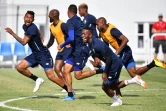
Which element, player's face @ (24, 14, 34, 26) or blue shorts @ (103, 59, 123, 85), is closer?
blue shorts @ (103, 59, 123, 85)

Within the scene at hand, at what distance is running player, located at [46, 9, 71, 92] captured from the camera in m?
17.6

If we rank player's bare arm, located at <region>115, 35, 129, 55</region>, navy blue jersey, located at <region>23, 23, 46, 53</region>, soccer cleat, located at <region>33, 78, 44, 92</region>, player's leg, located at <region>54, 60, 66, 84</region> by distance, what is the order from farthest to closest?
player's leg, located at <region>54, 60, 66, 84</region> < soccer cleat, located at <region>33, 78, 44, 92</region> < navy blue jersey, located at <region>23, 23, 46, 53</region> < player's bare arm, located at <region>115, 35, 129, 55</region>

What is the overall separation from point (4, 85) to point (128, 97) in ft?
16.6

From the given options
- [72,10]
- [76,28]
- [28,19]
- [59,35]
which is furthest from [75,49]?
[28,19]

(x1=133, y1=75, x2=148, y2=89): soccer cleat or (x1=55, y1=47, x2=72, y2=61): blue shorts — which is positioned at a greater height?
(x1=55, y1=47, x2=72, y2=61): blue shorts

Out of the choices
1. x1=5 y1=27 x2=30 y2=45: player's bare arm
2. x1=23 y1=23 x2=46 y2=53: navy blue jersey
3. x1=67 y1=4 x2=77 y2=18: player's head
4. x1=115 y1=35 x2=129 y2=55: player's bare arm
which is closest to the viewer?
x1=5 y1=27 x2=30 y2=45: player's bare arm

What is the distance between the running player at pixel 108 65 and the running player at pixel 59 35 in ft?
9.01

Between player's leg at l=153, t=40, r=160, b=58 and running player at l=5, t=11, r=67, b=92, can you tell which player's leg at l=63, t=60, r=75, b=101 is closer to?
running player at l=5, t=11, r=67, b=92

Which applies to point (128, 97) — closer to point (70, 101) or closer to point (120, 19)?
point (70, 101)

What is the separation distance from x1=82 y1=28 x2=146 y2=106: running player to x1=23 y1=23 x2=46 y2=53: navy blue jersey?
2443 millimetres

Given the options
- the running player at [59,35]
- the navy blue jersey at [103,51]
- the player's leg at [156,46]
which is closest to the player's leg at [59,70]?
the running player at [59,35]

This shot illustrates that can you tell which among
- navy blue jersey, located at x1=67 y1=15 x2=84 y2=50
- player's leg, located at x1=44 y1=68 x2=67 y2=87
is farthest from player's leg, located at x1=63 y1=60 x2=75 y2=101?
navy blue jersey, located at x1=67 y1=15 x2=84 y2=50

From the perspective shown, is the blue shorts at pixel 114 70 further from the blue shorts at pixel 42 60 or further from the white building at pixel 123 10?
the white building at pixel 123 10

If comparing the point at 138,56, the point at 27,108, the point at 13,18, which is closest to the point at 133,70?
the point at 27,108
